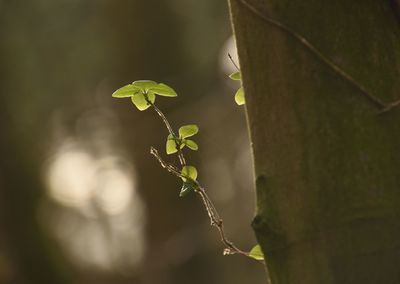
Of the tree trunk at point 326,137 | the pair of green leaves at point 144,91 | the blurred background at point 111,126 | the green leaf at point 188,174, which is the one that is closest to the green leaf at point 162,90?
the pair of green leaves at point 144,91

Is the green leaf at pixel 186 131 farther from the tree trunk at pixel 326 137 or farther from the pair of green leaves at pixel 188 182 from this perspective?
the tree trunk at pixel 326 137

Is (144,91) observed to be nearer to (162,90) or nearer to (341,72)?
(162,90)

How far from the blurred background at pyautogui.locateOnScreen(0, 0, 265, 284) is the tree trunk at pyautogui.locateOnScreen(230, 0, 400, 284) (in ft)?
17.8

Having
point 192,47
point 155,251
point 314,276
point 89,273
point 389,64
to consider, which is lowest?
point 89,273

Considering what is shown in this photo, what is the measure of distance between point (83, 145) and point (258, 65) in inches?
292

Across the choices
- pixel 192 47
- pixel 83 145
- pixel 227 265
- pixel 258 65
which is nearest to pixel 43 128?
pixel 83 145

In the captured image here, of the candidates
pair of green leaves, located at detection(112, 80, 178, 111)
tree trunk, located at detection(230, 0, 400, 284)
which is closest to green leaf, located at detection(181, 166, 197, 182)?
pair of green leaves, located at detection(112, 80, 178, 111)

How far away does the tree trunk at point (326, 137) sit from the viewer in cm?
82

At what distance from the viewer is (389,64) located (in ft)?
2.82

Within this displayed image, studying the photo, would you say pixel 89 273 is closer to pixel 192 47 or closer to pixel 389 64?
pixel 192 47

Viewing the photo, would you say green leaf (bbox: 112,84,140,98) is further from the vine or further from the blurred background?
the blurred background

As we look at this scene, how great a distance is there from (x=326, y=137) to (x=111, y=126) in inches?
270

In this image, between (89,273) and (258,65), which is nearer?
(258,65)

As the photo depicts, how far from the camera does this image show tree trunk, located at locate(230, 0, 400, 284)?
0.82 metres
